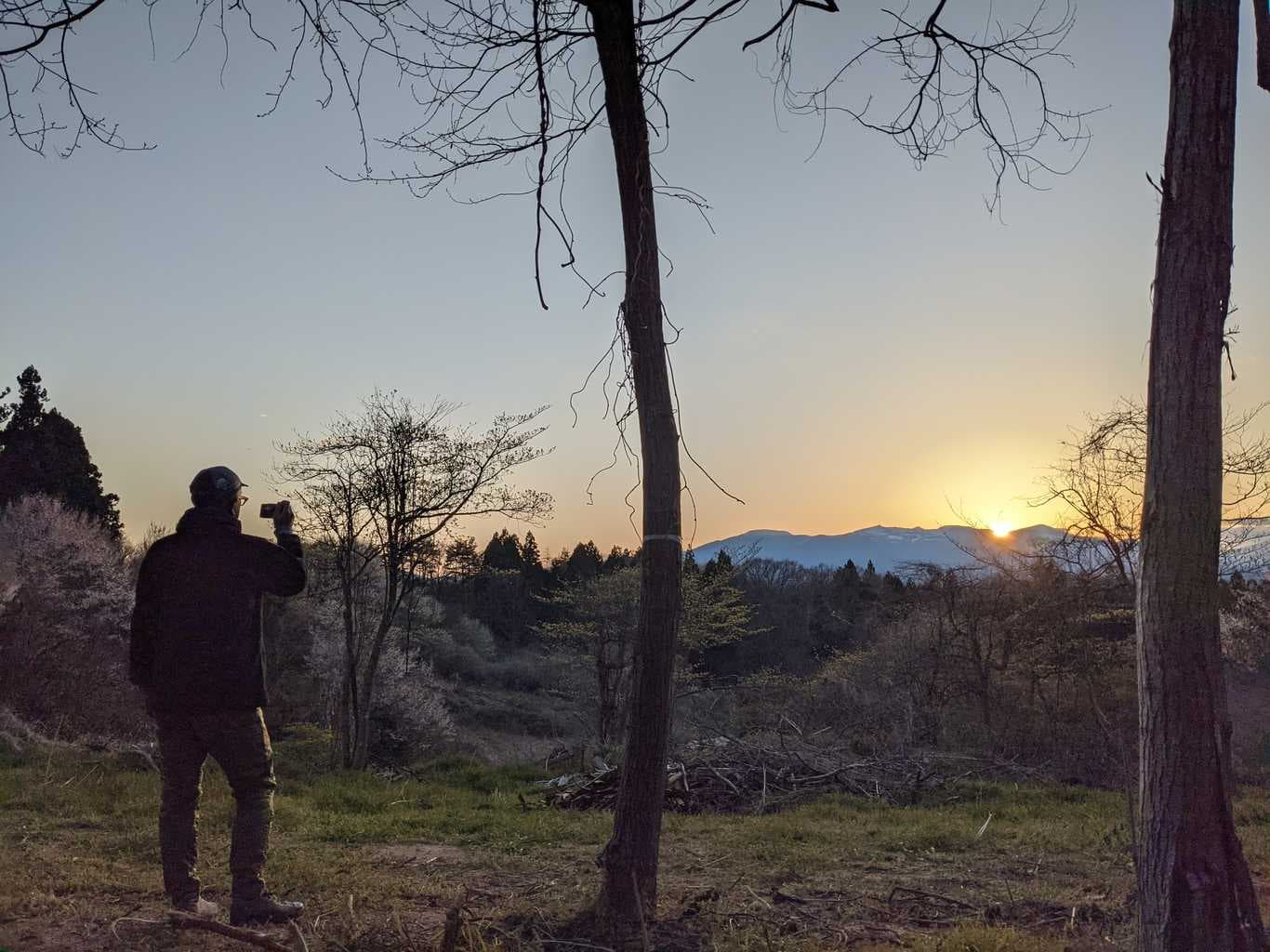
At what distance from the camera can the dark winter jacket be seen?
3.55 m

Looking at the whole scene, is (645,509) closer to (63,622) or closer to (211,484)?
(211,484)

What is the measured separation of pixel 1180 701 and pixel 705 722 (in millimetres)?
14408

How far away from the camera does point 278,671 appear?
95.6 ft

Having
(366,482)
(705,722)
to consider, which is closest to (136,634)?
(366,482)

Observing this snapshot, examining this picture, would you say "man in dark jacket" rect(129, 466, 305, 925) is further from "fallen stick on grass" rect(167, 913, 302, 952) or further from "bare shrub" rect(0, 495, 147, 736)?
"bare shrub" rect(0, 495, 147, 736)

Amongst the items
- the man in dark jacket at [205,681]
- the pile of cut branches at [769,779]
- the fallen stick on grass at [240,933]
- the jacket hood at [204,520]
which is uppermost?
the jacket hood at [204,520]

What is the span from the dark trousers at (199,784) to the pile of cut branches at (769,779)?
19.0 feet

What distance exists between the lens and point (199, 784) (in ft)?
12.0

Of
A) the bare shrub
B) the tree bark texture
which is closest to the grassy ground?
the tree bark texture

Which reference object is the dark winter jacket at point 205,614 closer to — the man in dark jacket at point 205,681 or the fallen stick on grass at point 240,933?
the man in dark jacket at point 205,681

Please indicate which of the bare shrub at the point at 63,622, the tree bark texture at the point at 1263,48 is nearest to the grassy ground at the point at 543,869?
the tree bark texture at the point at 1263,48

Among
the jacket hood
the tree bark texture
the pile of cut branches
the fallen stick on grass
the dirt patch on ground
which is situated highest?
the tree bark texture

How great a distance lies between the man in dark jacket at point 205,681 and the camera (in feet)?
11.7

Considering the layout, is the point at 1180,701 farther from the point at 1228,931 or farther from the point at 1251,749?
the point at 1251,749
